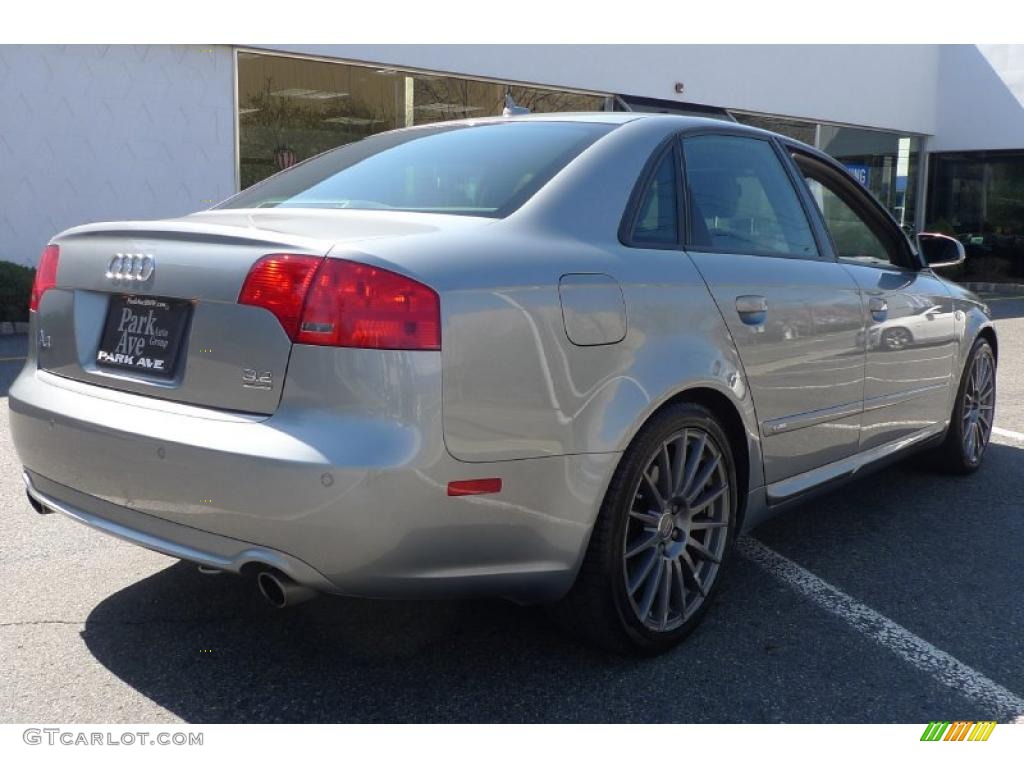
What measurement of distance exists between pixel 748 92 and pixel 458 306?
56.5 feet

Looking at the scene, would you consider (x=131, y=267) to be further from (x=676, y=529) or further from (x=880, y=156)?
(x=880, y=156)

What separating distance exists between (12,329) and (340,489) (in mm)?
9688

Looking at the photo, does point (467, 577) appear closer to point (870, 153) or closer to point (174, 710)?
point (174, 710)

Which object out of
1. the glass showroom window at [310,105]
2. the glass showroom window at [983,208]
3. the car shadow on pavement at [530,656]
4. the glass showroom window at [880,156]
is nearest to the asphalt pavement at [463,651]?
the car shadow on pavement at [530,656]

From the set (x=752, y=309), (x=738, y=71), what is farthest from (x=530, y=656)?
(x=738, y=71)

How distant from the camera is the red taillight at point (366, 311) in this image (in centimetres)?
243

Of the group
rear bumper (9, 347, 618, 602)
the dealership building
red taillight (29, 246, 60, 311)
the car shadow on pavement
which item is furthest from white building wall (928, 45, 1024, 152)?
red taillight (29, 246, 60, 311)

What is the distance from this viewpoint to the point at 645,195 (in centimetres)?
321

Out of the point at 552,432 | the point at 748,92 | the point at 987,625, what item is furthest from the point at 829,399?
the point at 748,92

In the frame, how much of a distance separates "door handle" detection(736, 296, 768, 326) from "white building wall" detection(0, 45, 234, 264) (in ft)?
33.0

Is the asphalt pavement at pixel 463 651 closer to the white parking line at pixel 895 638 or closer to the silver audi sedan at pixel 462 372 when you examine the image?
the white parking line at pixel 895 638

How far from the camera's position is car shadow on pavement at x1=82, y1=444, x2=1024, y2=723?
277 cm

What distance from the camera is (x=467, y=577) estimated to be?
262 cm
